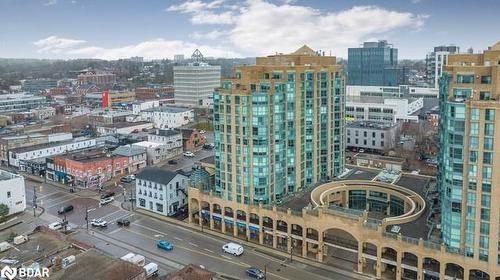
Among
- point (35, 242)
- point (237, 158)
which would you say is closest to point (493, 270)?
point (237, 158)

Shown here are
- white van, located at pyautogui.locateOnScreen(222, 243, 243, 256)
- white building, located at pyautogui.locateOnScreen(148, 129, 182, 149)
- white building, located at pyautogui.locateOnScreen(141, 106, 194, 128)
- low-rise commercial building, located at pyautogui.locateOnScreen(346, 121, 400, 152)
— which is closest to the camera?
white van, located at pyautogui.locateOnScreen(222, 243, 243, 256)

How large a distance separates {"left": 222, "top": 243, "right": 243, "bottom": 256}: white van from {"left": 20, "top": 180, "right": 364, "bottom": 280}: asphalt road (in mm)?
557

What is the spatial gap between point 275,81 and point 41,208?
1764 inches

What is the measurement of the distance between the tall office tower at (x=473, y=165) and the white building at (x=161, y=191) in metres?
39.9

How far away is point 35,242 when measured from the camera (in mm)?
47719

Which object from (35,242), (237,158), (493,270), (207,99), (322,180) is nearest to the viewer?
(493,270)

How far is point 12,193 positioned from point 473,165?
66.3 m

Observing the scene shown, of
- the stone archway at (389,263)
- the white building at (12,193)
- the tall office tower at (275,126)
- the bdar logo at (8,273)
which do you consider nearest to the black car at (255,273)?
the tall office tower at (275,126)

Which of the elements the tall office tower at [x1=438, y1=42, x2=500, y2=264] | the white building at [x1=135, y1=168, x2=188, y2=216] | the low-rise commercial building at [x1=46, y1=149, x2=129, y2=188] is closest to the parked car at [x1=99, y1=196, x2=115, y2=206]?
the white building at [x1=135, y1=168, x2=188, y2=216]

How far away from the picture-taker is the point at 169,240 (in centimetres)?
6175

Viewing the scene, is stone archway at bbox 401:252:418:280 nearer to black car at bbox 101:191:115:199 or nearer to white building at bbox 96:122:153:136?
black car at bbox 101:191:115:199

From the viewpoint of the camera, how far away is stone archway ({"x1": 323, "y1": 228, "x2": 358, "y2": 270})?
54.0m

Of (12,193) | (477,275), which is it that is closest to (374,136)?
(477,275)

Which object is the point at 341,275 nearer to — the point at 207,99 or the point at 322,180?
the point at 322,180
